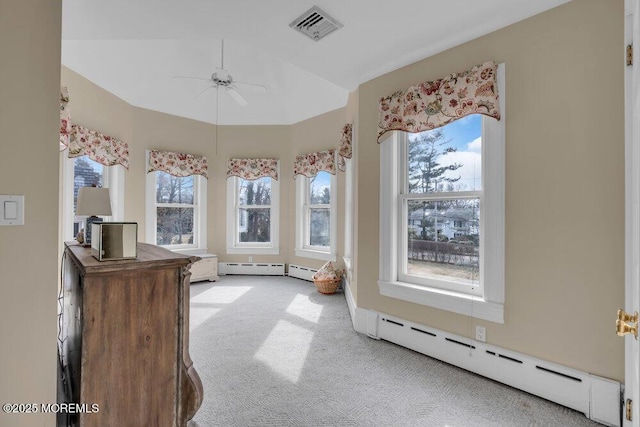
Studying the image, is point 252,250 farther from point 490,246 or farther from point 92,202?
point 490,246

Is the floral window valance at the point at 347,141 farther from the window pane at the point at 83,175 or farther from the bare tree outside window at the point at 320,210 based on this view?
the window pane at the point at 83,175

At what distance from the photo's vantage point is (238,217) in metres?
5.48

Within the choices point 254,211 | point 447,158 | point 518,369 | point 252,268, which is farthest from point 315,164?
point 518,369

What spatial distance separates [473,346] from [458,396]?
41cm

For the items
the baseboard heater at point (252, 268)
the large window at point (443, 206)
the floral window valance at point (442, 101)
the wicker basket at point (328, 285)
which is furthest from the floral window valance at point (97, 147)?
the large window at point (443, 206)

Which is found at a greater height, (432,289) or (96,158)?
(96,158)

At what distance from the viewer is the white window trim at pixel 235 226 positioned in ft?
17.6

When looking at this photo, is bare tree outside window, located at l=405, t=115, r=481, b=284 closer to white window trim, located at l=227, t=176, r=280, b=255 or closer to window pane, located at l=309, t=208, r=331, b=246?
window pane, located at l=309, t=208, r=331, b=246

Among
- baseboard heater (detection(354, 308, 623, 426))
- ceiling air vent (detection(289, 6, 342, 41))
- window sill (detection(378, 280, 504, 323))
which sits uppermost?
ceiling air vent (detection(289, 6, 342, 41))

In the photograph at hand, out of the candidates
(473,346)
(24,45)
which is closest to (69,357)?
(24,45)

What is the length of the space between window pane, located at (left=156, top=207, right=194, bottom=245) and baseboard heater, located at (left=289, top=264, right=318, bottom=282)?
1.82m

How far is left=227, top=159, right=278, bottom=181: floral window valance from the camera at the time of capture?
525 cm

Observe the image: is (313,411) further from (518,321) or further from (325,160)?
(325,160)

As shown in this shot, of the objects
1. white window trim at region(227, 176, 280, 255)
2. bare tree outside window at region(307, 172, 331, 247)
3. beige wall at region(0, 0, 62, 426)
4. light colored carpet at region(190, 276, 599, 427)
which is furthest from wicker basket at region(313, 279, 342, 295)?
beige wall at region(0, 0, 62, 426)
